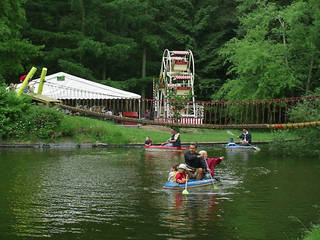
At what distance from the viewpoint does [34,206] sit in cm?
1539

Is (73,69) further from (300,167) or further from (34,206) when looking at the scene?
(34,206)

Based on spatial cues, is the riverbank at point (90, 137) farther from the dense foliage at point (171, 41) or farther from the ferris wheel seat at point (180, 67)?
the ferris wheel seat at point (180, 67)

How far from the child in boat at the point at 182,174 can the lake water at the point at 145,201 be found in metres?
0.47

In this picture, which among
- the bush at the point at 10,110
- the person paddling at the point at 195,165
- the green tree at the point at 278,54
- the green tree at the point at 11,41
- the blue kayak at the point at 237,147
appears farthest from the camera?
the green tree at the point at 278,54

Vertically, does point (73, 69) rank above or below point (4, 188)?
above

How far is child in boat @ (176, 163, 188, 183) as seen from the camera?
1845 centimetres

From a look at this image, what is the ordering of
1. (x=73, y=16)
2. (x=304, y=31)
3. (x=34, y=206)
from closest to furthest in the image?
(x=34, y=206), (x=304, y=31), (x=73, y=16)

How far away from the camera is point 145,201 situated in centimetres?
1641

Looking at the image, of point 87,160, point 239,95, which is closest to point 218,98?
point 239,95

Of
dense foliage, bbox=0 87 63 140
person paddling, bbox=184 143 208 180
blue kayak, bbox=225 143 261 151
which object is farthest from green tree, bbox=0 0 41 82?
person paddling, bbox=184 143 208 180

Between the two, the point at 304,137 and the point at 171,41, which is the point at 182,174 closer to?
the point at 304,137

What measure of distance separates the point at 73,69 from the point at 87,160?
24.7 metres

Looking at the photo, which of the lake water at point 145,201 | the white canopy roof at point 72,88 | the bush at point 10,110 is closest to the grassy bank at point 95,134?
the bush at point 10,110

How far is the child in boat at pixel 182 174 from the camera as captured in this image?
1845cm
